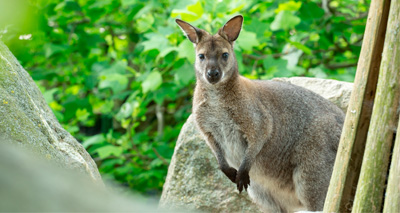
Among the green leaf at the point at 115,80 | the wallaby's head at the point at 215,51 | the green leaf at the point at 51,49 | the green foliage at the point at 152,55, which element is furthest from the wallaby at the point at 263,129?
the green leaf at the point at 51,49

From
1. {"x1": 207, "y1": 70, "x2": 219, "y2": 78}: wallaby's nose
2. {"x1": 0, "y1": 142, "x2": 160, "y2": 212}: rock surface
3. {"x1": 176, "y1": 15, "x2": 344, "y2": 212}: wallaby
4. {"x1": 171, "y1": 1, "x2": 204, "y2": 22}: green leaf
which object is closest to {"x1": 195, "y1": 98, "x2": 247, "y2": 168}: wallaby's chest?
{"x1": 176, "y1": 15, "x2": 344, "y2": 212}: wallaby

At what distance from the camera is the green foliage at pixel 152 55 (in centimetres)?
590

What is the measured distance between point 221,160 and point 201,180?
672mm

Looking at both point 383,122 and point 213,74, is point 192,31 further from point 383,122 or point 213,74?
point 383,122

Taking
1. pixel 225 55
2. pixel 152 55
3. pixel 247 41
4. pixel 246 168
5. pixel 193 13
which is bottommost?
pixel 246 168

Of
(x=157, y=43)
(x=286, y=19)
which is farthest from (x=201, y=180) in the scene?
(x=286, y=19)

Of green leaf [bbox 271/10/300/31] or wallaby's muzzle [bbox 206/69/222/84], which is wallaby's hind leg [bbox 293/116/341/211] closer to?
wallaby's muzzle [bbox 206/69/222/84]

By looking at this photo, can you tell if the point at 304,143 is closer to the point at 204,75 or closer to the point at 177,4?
the point at 204,75

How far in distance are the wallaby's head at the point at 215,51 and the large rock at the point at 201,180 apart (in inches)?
25.0

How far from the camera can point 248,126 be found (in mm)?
4285

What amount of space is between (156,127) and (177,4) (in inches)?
159

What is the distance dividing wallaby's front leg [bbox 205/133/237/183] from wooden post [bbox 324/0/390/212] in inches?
63.6

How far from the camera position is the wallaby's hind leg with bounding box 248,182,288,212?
4.64 metres

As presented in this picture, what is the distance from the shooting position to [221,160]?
171 inches
